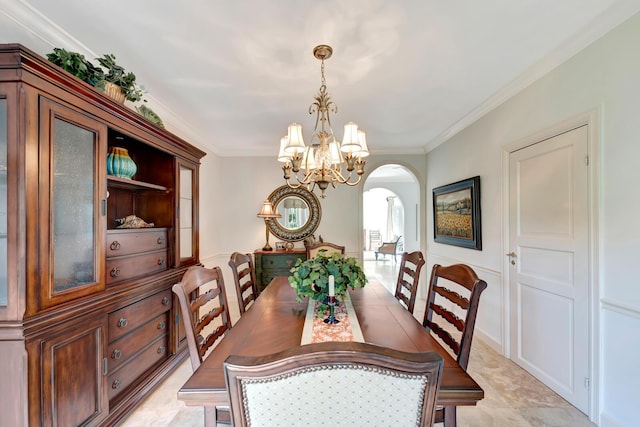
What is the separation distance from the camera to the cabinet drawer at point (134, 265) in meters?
1.89

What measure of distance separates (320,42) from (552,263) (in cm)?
238

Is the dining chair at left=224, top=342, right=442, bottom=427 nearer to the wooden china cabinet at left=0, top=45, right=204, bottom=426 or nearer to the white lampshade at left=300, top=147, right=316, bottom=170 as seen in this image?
the wooden china cabinet at left=0, top=45, right=204, bottom=426

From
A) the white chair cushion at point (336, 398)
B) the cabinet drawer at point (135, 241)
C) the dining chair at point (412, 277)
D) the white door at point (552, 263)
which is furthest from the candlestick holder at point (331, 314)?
A: the white door at point (552, 263)

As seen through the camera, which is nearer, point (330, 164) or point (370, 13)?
point (370, 13)

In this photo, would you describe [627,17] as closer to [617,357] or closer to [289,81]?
[617,357]

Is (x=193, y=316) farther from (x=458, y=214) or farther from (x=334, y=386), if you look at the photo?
(x=458, y=214)

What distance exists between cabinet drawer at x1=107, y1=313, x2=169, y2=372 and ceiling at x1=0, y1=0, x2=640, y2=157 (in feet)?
6.14

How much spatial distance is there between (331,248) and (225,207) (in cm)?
233

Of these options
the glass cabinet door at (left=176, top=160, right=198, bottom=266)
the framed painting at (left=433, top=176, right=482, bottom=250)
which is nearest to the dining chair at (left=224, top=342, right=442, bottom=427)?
the glass cabinet door at (left=176, top=160, right=198, bottom=266)

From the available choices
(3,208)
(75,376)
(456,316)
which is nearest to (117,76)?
(3,208)

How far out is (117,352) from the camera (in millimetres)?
1874

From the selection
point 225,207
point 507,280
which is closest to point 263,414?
point 507,280

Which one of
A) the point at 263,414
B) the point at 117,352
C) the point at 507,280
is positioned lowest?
the point at 117,352

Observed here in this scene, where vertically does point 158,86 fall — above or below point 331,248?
above
